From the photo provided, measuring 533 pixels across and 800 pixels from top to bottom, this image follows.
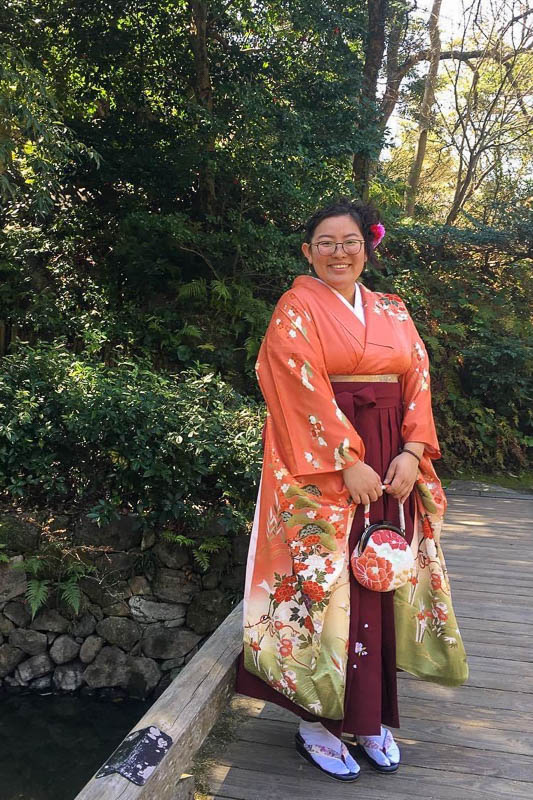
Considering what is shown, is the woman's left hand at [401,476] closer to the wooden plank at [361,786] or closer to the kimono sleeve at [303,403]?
the kimono sleeve at [303,403]

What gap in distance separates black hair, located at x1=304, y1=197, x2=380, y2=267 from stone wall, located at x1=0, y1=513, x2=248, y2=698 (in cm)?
223

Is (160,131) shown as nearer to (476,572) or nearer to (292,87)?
(292,87)

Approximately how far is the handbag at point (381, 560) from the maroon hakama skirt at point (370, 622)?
4cm

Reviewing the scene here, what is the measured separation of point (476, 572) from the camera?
13.2 ft

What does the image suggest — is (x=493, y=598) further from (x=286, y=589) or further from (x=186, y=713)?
(x=186, y=713)

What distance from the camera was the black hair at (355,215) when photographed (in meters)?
2.08

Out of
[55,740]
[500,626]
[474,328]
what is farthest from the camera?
[474,328]

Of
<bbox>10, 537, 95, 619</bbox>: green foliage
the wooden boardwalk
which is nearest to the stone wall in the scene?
<bbox>10, 537, 95, 619</bbox>: green foliage

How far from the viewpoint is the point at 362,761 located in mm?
2086

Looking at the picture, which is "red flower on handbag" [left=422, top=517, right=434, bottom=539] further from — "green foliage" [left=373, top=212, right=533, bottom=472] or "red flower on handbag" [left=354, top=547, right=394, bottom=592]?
"green foliage" [left=373, top=212, right=533, bottom=472]

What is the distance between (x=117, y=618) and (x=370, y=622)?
2326 millimetres

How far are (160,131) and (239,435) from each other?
396 centimetres

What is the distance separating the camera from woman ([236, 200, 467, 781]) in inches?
76.2

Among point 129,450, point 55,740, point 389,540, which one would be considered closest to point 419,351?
point 389,540
